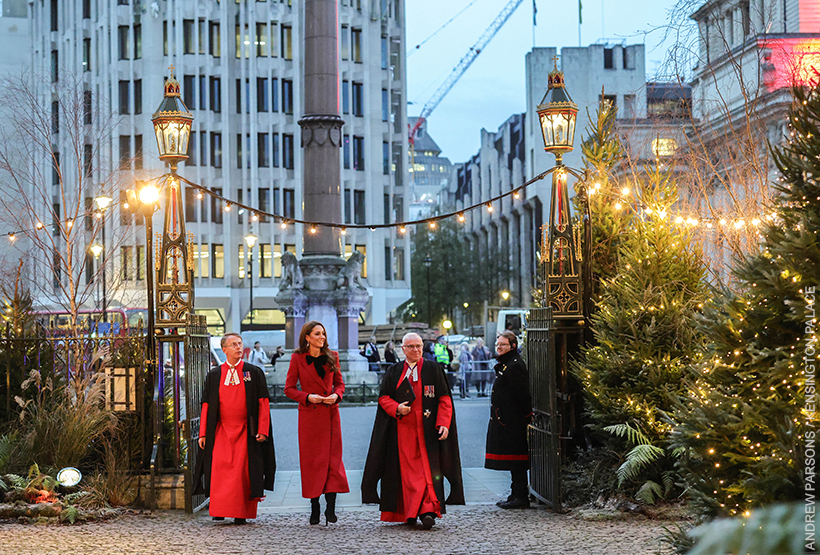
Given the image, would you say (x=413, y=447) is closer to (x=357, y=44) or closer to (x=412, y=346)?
(x=412, y=346)

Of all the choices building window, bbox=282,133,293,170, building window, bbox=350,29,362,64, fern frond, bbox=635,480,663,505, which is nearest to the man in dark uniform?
fern frond, bbox=635,480,663,505

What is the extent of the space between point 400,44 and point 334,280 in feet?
139

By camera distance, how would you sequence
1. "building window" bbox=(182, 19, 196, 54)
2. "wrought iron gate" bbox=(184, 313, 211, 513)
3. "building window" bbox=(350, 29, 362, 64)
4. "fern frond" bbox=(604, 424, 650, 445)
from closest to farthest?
"fern frond" bbox=(604, 424, 650, 445) → "wrought iron gate" bbox=(184, 313, 211, 513) → "building window" bbox=(182, 19, 196, 54) → "building window" bbox=(350, 29, 362, 64)

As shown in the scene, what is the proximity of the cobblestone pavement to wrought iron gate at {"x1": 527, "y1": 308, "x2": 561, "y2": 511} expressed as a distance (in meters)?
0.39

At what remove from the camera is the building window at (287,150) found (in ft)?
202

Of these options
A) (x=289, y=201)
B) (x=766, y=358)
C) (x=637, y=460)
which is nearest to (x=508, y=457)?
(x=637, y=460)

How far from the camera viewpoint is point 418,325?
168 ft

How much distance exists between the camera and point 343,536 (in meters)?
9.06

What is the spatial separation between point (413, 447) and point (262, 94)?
54380 mm

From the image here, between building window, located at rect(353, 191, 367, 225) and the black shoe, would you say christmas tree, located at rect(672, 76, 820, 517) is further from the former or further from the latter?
building window, located at rect(353, 191, 367, 225)

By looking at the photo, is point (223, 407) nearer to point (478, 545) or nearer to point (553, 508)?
point (478, 545)

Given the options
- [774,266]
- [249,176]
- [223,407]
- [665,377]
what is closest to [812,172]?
[774,266]

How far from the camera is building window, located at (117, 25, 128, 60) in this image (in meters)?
60.5

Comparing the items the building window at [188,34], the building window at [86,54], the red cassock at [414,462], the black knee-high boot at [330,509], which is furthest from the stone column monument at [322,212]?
the building window at [86,54]
